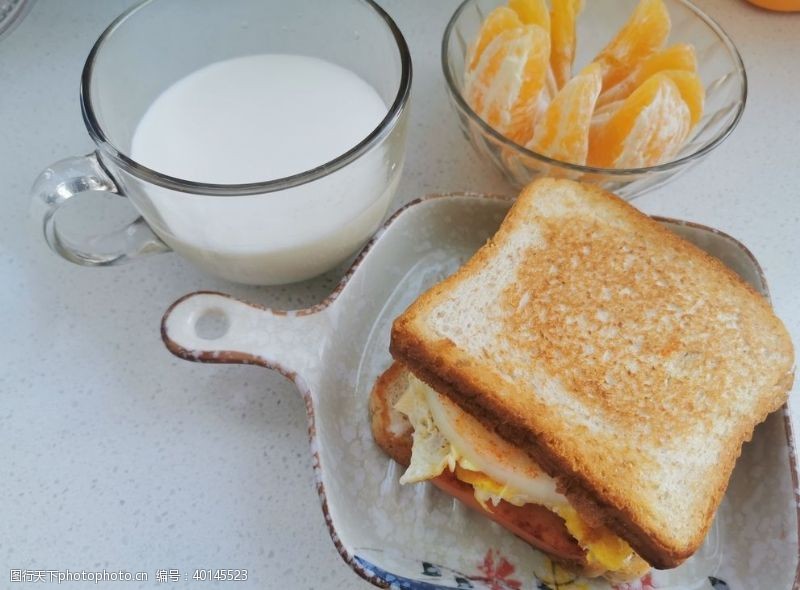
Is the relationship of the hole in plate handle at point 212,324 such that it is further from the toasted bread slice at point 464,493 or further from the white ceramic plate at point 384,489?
the toasted bread slice at point 464,493

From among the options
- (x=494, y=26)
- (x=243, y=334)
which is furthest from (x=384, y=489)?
(x=494, y=26)

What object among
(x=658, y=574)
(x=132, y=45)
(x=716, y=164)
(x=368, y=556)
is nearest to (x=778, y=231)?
(x=716, y=164)

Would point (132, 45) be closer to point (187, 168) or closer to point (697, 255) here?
point (187, 168)

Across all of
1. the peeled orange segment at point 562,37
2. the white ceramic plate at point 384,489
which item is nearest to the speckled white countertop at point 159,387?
the white ceramic plate at point 384,489

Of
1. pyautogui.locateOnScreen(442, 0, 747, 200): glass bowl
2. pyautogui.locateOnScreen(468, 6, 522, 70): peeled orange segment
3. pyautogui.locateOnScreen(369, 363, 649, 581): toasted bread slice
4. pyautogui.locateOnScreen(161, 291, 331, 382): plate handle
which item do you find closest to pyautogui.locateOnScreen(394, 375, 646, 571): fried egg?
pyautogui.locateOnScreen(369, 363, 649, 581): toasted bread slice

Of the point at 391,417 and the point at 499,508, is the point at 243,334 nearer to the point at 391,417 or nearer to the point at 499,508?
the point at 391,417

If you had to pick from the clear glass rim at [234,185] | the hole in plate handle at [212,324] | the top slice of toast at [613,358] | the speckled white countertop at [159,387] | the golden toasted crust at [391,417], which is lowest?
the speckled white countertop at [159,387]
